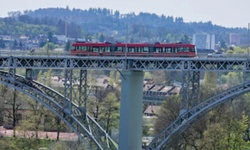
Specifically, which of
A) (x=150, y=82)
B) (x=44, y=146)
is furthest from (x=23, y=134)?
(x=150, y=82)

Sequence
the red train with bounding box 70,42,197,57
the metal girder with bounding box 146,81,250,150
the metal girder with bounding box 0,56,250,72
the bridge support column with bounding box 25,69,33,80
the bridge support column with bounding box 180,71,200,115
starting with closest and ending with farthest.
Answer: the metal girder with bounding box 146,81,250,150 → the metal girder with bounding box 0,56,250,72 → the bridge support column with bounding box 180,71,200,115 → the red train with bounding box 70,42,197,57 → the bridge support column with bounding box 25,69,33,80

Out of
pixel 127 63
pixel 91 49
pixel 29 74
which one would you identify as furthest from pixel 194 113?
pixel 29 74

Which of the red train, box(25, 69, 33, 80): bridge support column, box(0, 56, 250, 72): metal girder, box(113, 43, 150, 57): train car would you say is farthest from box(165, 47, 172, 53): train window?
box(25, 69, 33, 80): bridge support column

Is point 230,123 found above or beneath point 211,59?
beneath

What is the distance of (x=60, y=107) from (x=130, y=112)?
4505 millimetres

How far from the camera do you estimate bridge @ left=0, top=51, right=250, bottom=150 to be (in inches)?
1428

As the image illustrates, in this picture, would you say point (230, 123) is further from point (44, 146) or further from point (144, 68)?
point (44, 146)

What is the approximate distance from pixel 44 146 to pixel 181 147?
12.8 metres

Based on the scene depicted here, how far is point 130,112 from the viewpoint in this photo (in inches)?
1449

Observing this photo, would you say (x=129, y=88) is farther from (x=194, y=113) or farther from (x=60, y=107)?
(x=60, y=107)

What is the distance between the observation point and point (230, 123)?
143 feet

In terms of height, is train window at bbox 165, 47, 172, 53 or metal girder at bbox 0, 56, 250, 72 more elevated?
train window at bbox 165, 47, 172, 53

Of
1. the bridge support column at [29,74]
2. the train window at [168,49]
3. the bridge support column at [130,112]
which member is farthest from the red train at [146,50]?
the bridge support column at [29,74]

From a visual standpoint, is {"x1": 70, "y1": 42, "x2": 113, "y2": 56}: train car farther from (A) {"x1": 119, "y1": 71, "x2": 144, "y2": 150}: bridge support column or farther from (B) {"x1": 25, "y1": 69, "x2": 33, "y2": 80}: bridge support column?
(B) {"x1": 25, "y1": 69, "x2": 33, "y2": 80}: bridge support column
